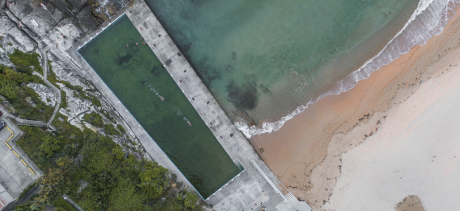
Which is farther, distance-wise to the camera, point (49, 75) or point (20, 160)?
point (49, 75)

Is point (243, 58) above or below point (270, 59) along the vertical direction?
above

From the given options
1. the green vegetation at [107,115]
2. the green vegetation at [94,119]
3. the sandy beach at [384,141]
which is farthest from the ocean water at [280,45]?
the green vegetation at [94,119]

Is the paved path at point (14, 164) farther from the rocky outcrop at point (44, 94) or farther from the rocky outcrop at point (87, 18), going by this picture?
the rocky outcrop at point (87, 18)

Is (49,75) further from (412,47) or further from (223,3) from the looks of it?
(412,47)

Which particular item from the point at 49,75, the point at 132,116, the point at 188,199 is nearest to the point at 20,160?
the point at 49,75

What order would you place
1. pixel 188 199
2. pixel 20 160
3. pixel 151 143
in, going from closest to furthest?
pixel 20 160 < pixel 188 199 < pixel 151 143

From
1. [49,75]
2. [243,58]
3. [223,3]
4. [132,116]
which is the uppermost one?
[49,75]

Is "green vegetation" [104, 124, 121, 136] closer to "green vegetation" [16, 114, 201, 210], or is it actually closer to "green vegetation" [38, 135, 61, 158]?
"green vegetation" [16, 114, 201, 210]
